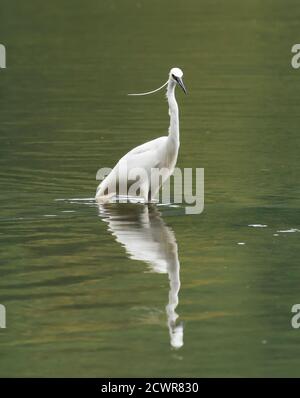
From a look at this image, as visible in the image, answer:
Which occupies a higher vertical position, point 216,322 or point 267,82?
point 267,82

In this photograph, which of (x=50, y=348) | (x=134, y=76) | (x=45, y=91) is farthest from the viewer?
(x=134, y=76)

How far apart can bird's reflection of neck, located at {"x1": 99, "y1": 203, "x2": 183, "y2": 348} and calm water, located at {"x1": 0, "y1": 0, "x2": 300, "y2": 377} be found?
0.03 m

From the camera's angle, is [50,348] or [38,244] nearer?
[50,348]

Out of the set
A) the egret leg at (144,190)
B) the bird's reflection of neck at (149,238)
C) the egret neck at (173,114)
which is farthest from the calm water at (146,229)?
the egret neck at (173,114)

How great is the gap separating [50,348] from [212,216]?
492 centimetres

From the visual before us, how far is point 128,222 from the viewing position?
13.4 meters

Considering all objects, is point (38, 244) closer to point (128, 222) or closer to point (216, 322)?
point (128, 222)

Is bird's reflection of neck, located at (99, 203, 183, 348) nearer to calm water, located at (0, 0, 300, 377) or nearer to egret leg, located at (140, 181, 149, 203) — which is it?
calm water, located at (0, 0, 300, 377)

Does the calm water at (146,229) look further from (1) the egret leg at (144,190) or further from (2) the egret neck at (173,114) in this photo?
(2) the egret neck at (173,114)

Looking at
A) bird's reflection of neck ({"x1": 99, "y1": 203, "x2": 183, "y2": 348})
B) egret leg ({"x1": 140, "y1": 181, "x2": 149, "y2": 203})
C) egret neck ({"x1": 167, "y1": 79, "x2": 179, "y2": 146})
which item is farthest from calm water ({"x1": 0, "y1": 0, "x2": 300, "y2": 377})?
egret neck ({"x1": 167, "y1": 79, "x2": 179, "y2": 146})

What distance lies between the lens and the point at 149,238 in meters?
12.5
